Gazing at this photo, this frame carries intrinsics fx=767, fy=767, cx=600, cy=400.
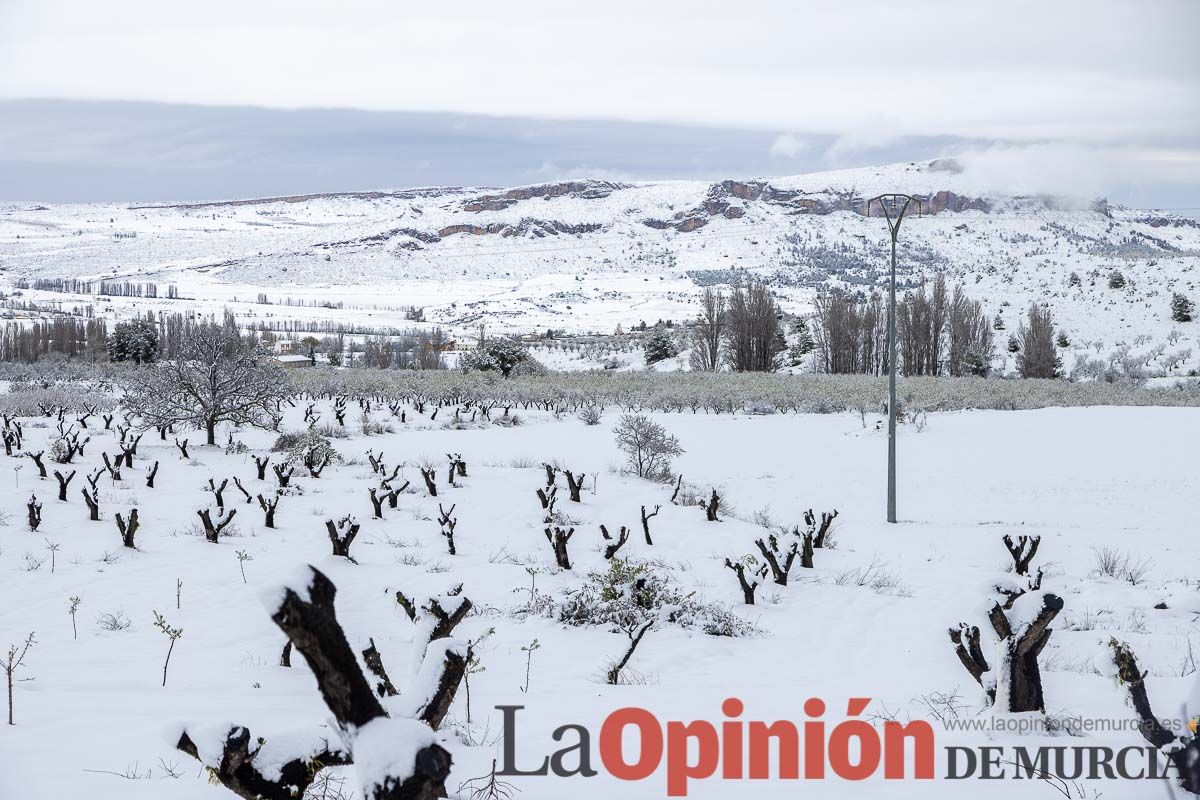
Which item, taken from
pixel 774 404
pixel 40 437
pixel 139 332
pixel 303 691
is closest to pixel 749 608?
pixel 303 691

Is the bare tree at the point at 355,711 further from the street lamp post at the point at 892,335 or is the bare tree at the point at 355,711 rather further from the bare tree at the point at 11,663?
the street lamp post at the point at 892,335

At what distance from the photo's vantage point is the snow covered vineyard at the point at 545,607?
387 cm

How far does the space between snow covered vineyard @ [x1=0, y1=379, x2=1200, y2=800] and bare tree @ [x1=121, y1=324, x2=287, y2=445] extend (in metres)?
1.05

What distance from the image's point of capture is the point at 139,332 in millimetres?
64562

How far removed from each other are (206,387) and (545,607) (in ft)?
57.4

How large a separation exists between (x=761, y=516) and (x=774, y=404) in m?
21.6

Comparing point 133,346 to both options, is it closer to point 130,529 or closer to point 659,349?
point 659,349

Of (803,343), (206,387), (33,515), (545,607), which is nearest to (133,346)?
(206,387)

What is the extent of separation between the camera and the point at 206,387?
22203 mm

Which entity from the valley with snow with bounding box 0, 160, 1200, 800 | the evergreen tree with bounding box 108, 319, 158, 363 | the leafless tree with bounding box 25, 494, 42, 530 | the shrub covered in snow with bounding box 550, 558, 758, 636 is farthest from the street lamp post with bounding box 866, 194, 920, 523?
the evergreen tree with bounding box 108, 319, 158, 363

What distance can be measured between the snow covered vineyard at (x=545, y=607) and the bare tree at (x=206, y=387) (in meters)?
1.05

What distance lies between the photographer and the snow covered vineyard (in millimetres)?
3871

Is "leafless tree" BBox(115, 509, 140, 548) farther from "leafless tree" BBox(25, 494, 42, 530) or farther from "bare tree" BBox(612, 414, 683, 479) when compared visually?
"bare tree" BBox(612, 414, 683, 479)

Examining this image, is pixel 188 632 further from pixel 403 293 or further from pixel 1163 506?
pixel 403 293
